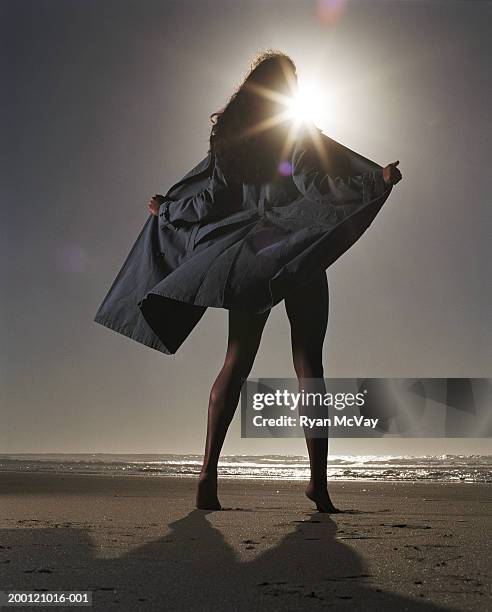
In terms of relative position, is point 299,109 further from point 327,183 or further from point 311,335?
point 311,335

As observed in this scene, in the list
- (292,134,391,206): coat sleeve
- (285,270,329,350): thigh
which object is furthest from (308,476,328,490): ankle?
(292,134,391,206): coat sleeve

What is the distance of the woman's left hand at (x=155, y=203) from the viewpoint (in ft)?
11.8

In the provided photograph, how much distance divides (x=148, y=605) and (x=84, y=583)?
0.79 ft

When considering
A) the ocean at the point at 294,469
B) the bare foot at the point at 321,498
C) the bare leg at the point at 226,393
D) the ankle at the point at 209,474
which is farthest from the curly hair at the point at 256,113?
the ocean at the point at 294,469

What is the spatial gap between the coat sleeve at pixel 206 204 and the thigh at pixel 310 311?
0.54m

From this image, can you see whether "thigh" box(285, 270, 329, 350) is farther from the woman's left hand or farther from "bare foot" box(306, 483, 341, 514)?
the woman's left hand

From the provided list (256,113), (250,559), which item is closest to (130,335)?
(256,113)

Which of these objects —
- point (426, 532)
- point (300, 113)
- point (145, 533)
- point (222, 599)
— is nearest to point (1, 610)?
point (222, 599)

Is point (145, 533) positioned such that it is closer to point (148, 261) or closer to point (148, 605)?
point (148, 605)

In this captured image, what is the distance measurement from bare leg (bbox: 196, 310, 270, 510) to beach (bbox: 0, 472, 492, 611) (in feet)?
0.43

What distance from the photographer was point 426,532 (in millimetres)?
2516

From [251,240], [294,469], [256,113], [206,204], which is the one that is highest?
[256,113]

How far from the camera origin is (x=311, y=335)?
3184mm

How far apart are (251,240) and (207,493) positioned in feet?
3.41
